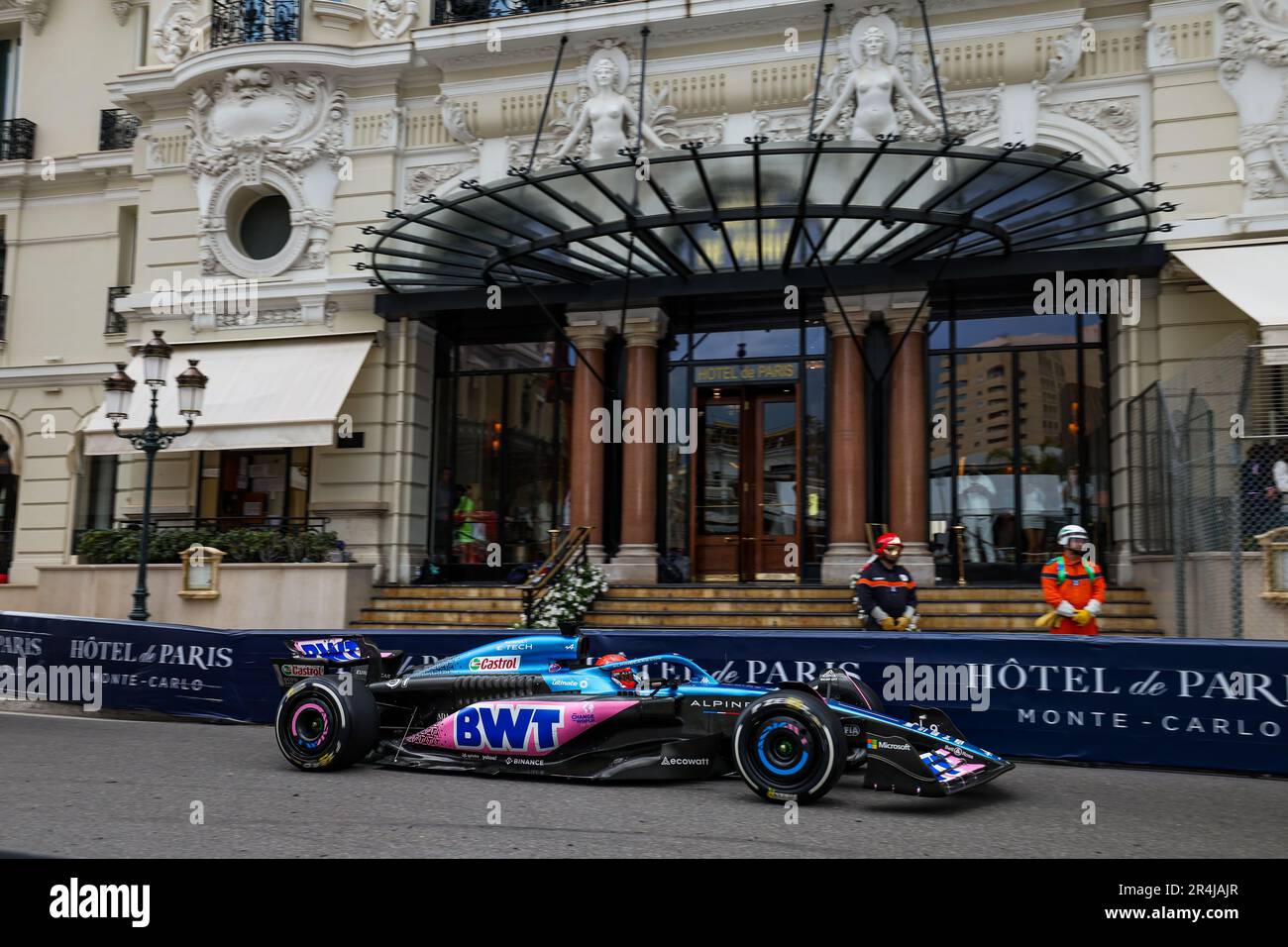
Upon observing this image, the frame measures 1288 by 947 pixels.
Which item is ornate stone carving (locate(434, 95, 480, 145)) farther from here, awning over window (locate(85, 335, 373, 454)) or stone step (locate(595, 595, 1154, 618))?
stone step (locate(595, 595, 1154, 618))

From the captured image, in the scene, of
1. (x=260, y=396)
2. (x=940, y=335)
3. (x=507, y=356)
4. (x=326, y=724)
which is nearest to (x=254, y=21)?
(x=260, y=396)

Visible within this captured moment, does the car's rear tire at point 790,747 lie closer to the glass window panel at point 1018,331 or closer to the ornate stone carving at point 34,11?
the glass window panel at point 1018,331

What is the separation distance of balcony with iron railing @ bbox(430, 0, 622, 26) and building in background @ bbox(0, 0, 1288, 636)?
0.08 m

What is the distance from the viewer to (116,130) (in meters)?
22.2

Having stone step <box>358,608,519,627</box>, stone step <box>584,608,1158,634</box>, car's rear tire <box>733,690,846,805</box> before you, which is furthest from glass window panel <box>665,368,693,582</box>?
car's rear tire <box>733,690,846,805</box>

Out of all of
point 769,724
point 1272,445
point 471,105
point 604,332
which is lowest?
point 769,724

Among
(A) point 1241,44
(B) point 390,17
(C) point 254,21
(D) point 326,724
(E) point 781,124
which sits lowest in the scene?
(D) point 326,724

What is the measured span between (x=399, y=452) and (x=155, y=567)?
13.6 ft

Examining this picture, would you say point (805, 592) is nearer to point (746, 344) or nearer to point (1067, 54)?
point (746, 344)

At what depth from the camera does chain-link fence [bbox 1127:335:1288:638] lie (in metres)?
11.5

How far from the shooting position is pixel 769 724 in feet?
23.7

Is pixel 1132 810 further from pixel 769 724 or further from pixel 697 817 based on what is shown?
pixel 697 817

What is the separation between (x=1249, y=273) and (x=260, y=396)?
47.7 ft

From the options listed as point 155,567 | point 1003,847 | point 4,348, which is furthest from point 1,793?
point 4,348
